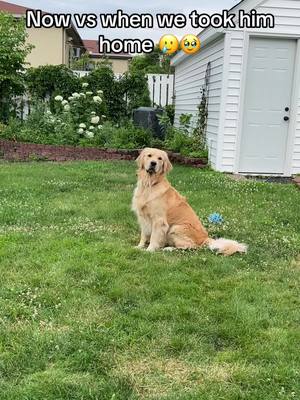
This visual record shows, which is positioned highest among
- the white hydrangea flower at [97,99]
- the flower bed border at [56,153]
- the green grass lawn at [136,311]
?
the white hydrangea flower at [97,99]

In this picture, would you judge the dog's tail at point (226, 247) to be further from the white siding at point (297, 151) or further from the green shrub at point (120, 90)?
the green shrub at point (120, 90)

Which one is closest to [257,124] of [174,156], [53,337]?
[174,156]

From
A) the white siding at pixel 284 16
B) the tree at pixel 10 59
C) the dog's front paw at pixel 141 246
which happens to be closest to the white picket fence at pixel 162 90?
the tree at pixel 10 59

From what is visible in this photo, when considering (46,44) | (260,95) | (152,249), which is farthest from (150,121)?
(46,44)

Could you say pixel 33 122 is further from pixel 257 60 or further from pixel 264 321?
pixel 264 321

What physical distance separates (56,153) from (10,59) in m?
4.20

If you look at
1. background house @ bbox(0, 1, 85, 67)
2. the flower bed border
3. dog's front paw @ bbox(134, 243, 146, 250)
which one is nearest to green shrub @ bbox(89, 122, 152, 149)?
the flower bed border

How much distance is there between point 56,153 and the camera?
37.0ft

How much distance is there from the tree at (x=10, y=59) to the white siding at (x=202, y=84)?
15.6ft

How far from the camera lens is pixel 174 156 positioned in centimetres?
1074

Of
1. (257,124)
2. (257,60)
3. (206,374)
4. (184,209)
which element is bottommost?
→ (206,374)

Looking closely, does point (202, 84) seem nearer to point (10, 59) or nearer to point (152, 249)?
point (10, 59)

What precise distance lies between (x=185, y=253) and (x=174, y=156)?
19.7 feet

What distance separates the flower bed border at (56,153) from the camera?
11.1 m
